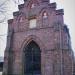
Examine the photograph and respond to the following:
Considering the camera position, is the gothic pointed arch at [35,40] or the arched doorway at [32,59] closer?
the gothic pointed arch at [35,40]

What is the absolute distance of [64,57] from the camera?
17719mm

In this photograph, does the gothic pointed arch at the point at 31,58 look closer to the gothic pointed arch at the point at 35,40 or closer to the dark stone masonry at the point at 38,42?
the dark stone masonry at the point at 38,42

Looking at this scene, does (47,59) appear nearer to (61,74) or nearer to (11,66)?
(61,74)

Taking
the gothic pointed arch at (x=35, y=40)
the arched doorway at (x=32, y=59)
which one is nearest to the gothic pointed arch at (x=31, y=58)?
the arched doorway at (x=32, y=59)

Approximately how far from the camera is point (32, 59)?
20.2 metres

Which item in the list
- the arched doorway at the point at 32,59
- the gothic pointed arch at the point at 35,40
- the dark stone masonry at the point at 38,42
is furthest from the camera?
the arched doorway at the point at 32,59

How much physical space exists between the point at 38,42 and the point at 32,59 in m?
2.13

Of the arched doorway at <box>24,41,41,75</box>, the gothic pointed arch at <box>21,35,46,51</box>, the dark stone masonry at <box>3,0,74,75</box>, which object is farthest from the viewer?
the arched doorway at <box>24,41,41,75</box>

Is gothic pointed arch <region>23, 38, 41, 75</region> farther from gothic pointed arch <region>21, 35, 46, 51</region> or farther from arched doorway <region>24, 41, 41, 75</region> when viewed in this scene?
gothic pointed arch <region>21, 35, 46, 51</region>

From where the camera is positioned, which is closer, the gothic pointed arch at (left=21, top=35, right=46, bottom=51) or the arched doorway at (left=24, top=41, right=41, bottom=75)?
the gothic pointed arch at (left=21, top=35, right=46, bottom=51)

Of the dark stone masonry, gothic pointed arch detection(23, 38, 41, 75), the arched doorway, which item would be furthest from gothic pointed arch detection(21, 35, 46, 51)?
the arched doorway

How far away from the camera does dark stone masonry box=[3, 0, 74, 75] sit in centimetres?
1788

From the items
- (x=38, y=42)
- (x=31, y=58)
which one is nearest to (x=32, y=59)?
(x=31, y=58)

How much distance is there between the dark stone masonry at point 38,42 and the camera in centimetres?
1788
